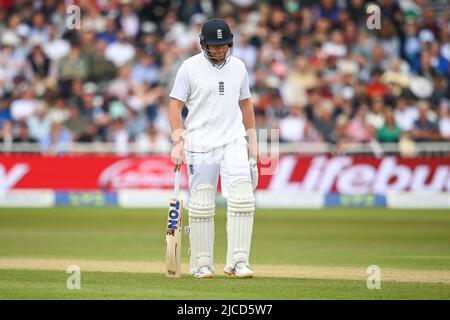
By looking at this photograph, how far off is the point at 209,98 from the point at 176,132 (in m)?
0.42

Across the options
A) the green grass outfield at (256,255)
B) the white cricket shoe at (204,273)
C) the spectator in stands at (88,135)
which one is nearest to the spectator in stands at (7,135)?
the spectator in stands at (88,135)

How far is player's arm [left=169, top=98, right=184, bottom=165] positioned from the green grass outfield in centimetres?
105

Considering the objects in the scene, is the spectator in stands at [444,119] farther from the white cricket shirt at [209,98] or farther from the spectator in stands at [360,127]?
the white cricket shirt at [209,98]

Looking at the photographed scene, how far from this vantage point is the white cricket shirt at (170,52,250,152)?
9.48 metres

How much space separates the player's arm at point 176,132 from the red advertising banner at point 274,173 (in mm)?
11996

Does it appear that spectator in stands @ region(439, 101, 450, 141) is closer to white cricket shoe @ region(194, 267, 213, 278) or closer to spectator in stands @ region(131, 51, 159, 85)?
spectator in stands @ region(131, 51, 159, 85)

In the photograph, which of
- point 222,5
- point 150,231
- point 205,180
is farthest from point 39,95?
point 205,180

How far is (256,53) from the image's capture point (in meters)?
23.7

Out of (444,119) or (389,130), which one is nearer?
(389,130)

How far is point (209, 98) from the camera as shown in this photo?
949cm

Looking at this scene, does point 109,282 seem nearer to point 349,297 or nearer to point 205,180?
point 205,180

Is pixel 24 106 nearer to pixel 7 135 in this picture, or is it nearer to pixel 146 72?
pixel 7 135

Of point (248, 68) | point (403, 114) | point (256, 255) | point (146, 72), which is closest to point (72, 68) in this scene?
point (146, 72)

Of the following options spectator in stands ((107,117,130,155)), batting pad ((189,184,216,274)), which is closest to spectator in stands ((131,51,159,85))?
spectator in stands ((107,117,130,155))
